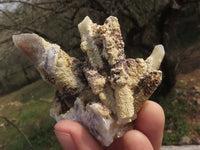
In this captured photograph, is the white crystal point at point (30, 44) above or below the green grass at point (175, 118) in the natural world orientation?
above

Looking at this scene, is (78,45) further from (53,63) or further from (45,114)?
(45,114)

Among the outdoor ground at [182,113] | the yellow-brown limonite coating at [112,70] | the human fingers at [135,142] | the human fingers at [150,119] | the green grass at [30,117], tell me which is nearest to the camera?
the yellow-brown limonite coating at [112,70]

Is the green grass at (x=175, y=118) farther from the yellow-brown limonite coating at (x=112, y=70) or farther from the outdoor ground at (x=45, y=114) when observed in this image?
the yellow-brown limonite coating at (x=112, y=70)

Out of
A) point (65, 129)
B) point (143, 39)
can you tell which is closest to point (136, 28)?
point (143, 39)

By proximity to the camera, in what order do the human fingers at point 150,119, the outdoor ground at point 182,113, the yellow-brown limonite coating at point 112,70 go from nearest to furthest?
the yellow-brown limonite coating at point 112,70 → the human fingers at point 150,119 → the outdoor ground at point 182,113

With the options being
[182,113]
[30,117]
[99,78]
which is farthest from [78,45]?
[182,113]


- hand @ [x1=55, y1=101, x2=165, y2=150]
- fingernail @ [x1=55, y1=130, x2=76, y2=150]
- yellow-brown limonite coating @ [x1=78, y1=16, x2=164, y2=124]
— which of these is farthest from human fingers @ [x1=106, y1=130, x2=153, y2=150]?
fingernail @ [x1=55, y1=130, x2=76, y2=150]

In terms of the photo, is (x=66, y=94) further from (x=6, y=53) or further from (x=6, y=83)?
(x=6, y=83)

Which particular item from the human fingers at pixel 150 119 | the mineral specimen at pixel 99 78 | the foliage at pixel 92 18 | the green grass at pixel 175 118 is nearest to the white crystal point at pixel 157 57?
the mineral specimen at pixel 99 78

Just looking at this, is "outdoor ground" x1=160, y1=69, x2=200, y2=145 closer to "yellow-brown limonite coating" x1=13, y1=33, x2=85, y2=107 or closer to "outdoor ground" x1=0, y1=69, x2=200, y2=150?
"outdoor ground" x1=0, y1=69, x2=200, y2=150
